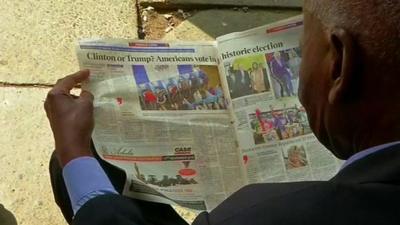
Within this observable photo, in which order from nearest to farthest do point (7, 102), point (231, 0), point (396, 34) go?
1. point (396, 34)
2. point (7, 102)
3. point (231, 0)

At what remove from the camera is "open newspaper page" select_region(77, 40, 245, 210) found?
5.56 ft

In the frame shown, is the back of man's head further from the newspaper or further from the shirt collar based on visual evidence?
the newspaper

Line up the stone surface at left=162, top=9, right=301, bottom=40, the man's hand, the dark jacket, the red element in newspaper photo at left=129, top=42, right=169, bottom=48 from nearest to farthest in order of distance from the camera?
the dark jacket, the man's hand, the red element in newspaper photo at left=129, top=42, right=169, bottom=48, the stone surface at left=162, top=9, right=301, bottom=40

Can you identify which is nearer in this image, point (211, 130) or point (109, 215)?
point (109, 215)

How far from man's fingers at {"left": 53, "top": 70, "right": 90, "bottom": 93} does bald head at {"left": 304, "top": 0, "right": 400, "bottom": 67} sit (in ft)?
2.18

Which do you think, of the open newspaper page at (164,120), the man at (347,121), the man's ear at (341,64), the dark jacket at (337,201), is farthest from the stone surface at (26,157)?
the man's ear at (341,64)

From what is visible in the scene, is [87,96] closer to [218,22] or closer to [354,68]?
[354,68]

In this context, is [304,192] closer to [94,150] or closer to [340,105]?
[340,105]

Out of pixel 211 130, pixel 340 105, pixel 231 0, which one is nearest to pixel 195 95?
pixel 211 130

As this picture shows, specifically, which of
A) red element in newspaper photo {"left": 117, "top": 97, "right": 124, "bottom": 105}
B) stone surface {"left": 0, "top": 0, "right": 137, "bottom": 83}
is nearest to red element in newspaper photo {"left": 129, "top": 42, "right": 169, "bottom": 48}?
red element in newspaper photo {"left": 117, "top": 97, "right": 124, "bottom": 105}

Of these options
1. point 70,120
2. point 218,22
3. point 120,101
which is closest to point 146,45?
point 120,101

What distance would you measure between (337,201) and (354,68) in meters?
0.18

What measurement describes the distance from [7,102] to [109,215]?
4.00 ft

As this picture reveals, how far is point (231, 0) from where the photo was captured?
2.95 metres
